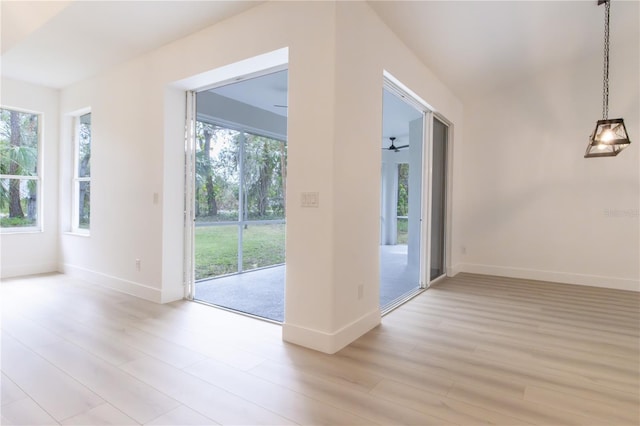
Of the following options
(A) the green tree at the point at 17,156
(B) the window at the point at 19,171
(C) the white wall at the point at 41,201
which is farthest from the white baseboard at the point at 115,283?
(A) the green tree at the point at 17,156

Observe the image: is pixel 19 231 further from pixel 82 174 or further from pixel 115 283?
pixel 115 283

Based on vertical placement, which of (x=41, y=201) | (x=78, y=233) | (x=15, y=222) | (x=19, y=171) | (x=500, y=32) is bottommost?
(x=78, y=233)

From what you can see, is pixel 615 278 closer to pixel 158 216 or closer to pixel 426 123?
pixel 426 123

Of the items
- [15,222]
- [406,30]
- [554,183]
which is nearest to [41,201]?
[15,222]

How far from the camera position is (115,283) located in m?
4.01

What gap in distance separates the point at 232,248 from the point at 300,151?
3.21 meters

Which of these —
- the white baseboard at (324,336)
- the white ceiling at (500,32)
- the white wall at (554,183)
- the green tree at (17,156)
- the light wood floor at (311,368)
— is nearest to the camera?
the light wood floor at (311,368)

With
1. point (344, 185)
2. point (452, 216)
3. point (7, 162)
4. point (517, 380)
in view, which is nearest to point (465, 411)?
point (517, 380)

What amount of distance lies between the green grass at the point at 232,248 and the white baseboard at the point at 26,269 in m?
2.31

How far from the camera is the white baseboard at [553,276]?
4421 mm

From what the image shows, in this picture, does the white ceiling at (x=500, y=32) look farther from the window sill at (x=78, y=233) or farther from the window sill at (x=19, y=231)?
the window sill at (x=19, y=231)

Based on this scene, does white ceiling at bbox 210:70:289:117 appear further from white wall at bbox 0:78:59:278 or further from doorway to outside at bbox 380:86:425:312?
white wall at bbox 0:78:59:278

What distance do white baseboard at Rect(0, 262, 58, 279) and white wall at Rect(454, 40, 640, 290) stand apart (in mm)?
6293

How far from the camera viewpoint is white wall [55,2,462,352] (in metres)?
2.45
